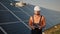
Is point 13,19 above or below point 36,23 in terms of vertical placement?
below

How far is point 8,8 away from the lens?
30.1 ft

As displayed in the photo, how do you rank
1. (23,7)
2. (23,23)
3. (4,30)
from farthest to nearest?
(23,7) → (23,23) → (4,30)

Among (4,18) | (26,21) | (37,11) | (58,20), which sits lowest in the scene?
(58,20)

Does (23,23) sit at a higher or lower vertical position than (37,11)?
lower

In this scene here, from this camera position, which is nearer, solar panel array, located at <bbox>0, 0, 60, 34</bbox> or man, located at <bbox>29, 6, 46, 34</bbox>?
man, located at <bbox>29, 6, 46, 34</bbox>

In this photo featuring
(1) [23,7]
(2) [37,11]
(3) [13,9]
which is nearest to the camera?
(2) [37,11]

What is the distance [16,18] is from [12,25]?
2.72 ft

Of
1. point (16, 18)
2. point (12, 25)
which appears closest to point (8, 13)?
point (16, 18)

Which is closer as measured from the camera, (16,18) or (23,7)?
(16,18)

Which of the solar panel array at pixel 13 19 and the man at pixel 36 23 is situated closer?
the man at pixel 36 23

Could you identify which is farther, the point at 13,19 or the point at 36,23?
the point at 13,19

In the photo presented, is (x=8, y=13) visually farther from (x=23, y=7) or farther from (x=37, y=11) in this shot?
(x=37, y=11)

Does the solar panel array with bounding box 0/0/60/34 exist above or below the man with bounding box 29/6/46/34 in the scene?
below

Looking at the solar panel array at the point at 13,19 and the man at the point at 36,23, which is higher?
the man at the point at 36,23
